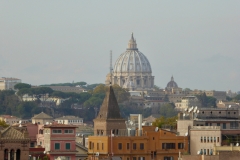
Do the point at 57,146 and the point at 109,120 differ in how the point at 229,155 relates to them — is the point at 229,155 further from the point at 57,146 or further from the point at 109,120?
the point at 109,120

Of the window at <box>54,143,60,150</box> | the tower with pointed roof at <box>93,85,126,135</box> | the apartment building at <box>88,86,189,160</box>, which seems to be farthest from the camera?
the tower with pointed roof at <box>93,85,126,135</box>

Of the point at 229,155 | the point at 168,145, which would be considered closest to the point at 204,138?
the point at 168,145

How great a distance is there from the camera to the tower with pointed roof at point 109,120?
204ft

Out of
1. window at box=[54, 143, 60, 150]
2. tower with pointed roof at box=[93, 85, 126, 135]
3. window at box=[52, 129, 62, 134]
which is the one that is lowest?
window at box=[54, 143, 60, 150]

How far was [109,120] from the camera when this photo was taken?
62.8 meters

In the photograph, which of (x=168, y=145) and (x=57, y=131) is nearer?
(x=57, y=131)

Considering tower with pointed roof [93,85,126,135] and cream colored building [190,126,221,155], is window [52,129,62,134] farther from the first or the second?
cream colored building [190,126,221,155]

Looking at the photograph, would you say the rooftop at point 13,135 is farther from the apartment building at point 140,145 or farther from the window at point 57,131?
the window at point 57,131

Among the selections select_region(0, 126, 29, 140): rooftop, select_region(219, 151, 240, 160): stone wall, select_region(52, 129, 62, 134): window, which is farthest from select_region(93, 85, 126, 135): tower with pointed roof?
select_region(0, 126, 29, 140): rooftop

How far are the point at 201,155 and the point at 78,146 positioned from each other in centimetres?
1164

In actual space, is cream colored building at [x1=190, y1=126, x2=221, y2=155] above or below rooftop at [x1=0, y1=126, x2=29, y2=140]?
above

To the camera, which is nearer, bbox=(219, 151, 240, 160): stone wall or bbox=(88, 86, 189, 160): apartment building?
bbox=(219, 151, 240, 160): stone wall

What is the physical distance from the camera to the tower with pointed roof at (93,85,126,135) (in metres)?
62.1

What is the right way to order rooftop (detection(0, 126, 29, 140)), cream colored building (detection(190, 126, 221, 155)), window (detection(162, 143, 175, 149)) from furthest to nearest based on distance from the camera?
1. window (detection(162, 143, 175, 149))
2. cream colored building (detection(190, 126, 221, 155))
3. rooftop (detection(0, 126, 29, 140))
